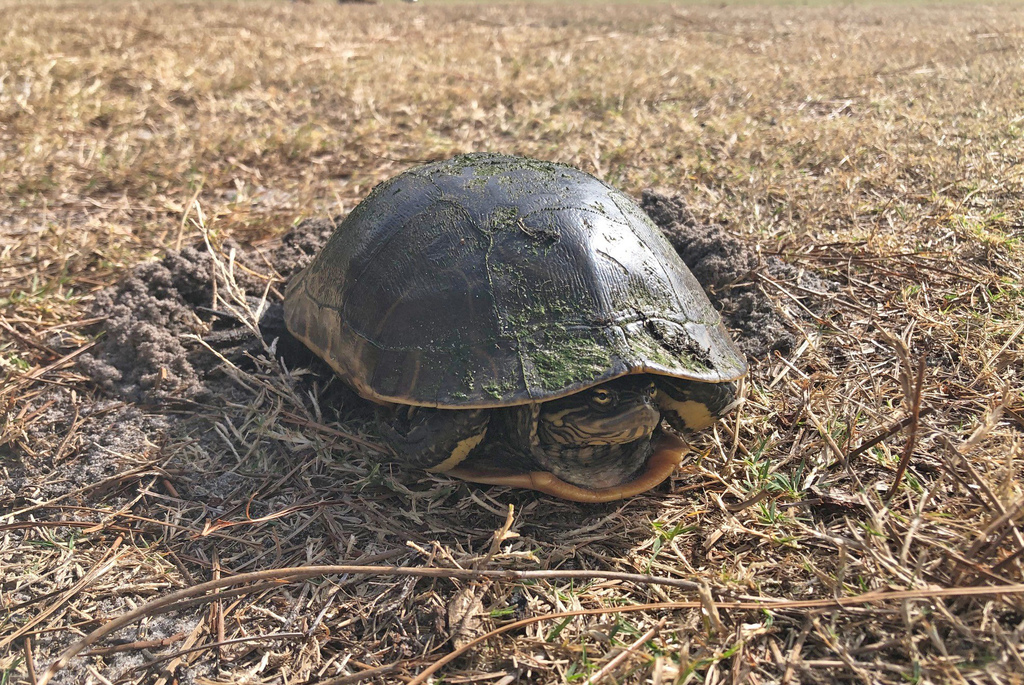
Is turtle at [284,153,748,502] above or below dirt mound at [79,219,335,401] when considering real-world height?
above

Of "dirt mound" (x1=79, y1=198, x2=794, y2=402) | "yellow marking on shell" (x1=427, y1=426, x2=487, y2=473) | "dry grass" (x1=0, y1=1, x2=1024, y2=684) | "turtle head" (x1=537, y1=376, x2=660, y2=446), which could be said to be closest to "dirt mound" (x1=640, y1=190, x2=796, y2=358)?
"dirt mound" (x1=79, y1=198, x2=794, y2=402)

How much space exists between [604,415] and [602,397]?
2.8 inches

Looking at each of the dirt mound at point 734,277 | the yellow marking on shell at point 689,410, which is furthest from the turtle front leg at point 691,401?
the dirt mound at point 734,277

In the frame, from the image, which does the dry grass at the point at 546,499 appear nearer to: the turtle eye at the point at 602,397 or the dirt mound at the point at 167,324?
the dirt mound at the point at 167,324

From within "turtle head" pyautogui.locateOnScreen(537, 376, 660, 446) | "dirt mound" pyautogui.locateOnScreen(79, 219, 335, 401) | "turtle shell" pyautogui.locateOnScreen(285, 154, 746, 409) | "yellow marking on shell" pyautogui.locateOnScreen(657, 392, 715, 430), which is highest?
"turtle shell" pyautogui.locateOnScreen(285, 154, 746, 409)

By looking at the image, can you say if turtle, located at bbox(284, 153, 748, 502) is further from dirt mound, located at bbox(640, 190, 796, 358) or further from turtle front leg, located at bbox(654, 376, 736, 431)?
dirt mound, located at bbox(640, 190, 796, 358)

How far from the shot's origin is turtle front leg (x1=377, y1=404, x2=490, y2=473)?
268cm

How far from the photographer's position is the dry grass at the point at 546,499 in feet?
7.02

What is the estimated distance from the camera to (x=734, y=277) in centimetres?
363

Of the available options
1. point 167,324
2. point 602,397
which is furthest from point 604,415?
point 167,324

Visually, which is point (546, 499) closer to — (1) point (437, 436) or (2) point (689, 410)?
(1) point (437, 436)

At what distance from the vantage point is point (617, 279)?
8.84 ft

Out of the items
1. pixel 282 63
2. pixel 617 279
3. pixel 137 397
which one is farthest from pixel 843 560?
pixel 282 63

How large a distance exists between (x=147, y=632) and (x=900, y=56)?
27.3 feet
